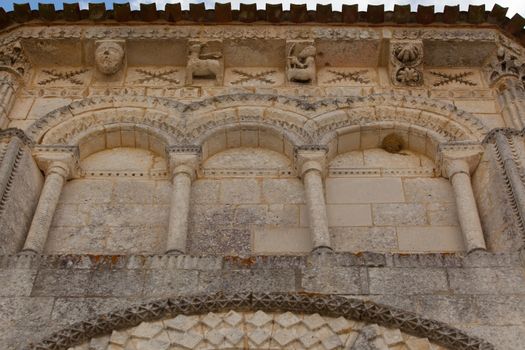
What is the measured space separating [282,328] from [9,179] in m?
3.09

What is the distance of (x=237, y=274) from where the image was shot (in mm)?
6652

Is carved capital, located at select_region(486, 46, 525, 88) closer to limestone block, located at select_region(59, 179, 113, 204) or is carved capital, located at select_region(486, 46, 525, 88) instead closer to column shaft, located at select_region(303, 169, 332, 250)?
column shaft, located at select_region(303, 169, 332, 250)

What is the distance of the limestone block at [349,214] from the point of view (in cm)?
780

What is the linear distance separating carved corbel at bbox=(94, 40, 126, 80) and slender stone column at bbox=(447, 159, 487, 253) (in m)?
3.86

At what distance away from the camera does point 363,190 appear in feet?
26.9

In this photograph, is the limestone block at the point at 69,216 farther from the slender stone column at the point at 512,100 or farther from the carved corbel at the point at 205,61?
the slender stone column at the point at 512,100

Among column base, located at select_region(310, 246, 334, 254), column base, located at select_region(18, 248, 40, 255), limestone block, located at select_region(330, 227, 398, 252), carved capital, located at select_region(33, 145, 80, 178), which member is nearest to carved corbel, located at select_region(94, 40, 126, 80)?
carved capital, located at select_region(33, 145, 80, 178)

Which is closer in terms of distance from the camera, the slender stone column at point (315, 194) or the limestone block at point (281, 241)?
the slender stone column at point (315, 194)

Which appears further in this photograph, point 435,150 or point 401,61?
point 401,61

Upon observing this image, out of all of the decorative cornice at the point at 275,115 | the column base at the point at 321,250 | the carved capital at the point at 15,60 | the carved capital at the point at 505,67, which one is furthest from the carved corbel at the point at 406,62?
the carved capital at the point at 15,60

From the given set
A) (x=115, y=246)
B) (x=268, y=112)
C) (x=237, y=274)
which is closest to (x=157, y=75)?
(x=268, y=112)

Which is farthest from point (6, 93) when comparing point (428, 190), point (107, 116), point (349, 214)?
point (428, 190)

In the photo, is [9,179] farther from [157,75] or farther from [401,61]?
[401,61]

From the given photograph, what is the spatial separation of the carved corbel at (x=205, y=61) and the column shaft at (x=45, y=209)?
6.62ft
